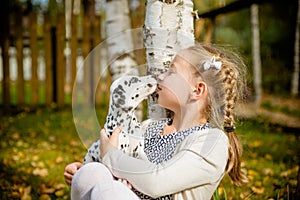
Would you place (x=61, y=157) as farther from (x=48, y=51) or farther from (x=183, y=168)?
(x=48, y=51)

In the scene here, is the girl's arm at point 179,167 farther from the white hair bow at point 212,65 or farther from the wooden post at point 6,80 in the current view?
the wooden post at point 6,80

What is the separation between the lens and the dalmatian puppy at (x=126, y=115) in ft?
7.23

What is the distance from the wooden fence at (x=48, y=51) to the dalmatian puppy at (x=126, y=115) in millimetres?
6556

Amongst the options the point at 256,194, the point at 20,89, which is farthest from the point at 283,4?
the point at 256,194

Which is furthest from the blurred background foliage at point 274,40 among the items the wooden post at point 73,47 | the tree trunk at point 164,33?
the tree trunk at point 164,33

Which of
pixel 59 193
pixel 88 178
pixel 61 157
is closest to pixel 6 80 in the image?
pixel 61 157

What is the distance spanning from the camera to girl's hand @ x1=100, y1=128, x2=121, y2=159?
215 cm

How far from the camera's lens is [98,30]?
29.6ft

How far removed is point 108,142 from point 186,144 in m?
0.30

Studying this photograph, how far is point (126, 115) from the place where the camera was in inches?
87.2

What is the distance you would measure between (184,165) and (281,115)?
7326 mm

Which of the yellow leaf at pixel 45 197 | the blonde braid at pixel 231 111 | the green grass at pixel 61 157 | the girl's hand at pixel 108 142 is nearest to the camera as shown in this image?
the girl's hand at pixel 108 142

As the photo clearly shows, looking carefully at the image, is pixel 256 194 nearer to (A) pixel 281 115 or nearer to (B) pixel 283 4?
(A) pixel 281 115

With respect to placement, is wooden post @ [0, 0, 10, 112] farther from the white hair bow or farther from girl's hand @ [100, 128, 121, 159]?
the white hair bow
